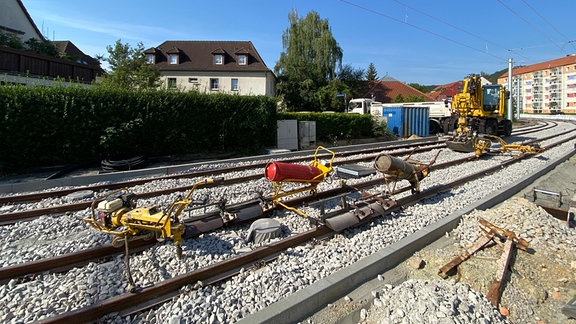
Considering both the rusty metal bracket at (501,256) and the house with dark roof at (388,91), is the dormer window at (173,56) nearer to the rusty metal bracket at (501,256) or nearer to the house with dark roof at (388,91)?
the house with dark roof at (388,91)

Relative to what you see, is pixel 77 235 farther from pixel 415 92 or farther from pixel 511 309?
pixel 415 92

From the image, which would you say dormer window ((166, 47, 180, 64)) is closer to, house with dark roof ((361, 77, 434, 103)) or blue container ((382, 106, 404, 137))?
house with dark roof ((361, 77, 434, 103))

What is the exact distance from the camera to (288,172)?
5375mm

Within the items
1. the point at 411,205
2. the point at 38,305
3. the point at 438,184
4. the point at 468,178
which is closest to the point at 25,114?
the point at 38,305

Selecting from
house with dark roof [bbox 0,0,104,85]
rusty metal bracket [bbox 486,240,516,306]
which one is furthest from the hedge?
rusty metal bracket [bbox 486,240,516,306]

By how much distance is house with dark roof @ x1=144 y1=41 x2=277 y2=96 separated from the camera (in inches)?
1581

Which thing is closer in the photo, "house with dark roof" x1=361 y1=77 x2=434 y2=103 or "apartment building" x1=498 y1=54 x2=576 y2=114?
"house with dark roof" x1=361 y1=77 x2=434 y2=103

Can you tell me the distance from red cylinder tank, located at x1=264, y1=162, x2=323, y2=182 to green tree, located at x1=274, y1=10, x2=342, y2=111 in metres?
36.9

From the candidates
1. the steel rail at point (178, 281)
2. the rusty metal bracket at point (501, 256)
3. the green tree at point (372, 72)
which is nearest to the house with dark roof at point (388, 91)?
the green tree at point (372, 72)

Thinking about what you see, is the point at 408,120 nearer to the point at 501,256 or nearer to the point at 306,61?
the point at 501,256

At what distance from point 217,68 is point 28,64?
23.1m

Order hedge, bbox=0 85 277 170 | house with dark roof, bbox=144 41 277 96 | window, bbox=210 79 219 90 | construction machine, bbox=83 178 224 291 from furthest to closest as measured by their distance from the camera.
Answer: window, bbox=210 79 219 90
house with dark roof, bbox=144 41 277 96
hedge, bbox=0 85 277 170
construction machine, bbox=83 178 224 291

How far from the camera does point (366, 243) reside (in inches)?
182

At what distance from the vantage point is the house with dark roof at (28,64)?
17.6 metres
